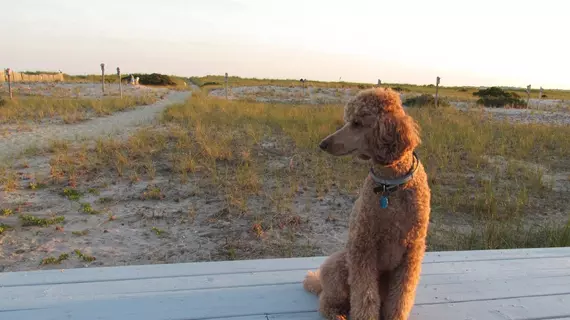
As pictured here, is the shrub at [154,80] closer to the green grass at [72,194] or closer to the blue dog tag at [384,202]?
the green grass at [72,194]

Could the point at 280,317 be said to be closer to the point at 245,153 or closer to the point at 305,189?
the point at 305,189

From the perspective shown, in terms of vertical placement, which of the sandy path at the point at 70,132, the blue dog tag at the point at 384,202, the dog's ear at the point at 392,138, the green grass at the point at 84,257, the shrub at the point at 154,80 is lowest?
the green grass at the point at 84,257

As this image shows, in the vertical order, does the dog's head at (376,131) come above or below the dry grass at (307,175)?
above

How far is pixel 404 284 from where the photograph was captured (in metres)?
1.97

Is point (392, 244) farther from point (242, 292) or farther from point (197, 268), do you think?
point (197, 268)

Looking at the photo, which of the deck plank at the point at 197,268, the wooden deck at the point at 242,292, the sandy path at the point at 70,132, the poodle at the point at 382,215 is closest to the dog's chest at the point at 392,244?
the poodle at the point at 382,215

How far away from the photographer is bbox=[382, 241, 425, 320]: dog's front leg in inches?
77.3

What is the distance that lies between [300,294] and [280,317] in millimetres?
248

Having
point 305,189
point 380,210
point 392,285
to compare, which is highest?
point 380,210

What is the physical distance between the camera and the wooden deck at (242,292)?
2.09 m

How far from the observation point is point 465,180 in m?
6.77

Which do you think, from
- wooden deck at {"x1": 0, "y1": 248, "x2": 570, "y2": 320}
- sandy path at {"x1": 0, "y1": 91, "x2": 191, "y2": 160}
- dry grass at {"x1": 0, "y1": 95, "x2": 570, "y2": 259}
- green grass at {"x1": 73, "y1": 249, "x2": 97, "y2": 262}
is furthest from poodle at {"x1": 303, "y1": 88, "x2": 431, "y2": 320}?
sandy path at {"x1": 0, "y1": 91, "x2": 191, "y2": 160}

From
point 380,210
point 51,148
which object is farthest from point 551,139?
point 51,148

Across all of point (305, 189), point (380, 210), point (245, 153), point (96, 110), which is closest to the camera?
point (380, 210)
